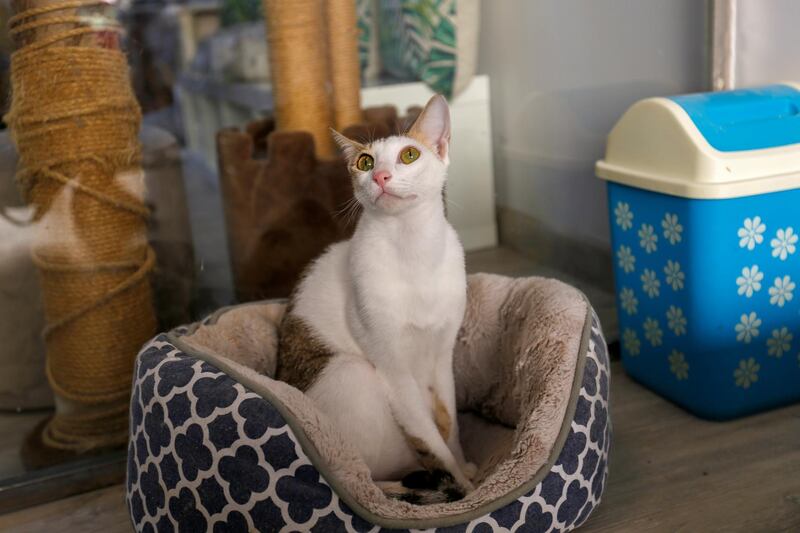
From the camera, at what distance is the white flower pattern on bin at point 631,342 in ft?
5.78

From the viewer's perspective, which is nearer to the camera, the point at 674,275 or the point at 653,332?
the point at 674,275

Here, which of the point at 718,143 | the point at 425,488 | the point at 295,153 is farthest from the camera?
the point at 295,153

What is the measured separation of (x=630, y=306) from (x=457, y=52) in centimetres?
83

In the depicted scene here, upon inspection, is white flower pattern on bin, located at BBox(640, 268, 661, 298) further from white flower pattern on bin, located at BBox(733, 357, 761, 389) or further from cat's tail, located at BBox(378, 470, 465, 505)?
cat's tail, located at BBox(378, 470, 465, 505)

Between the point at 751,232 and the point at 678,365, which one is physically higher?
the point at 751,232

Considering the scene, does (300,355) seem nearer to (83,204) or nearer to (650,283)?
(83,204)

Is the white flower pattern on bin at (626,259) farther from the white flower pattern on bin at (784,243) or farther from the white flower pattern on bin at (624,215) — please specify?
the white flower pattern on bin at (784,243)

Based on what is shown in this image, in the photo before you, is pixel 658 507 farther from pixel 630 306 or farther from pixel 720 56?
pixel 720 56

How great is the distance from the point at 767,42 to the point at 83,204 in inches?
60.5

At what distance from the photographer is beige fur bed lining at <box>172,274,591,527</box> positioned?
3.68 feet

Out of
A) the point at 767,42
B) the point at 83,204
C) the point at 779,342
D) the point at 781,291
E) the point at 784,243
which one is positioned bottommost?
the point at 779,342

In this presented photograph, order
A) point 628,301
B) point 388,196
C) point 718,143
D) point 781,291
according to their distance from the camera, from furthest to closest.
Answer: point 628,301 < point 781,291 < point 718,143 < point 388,196

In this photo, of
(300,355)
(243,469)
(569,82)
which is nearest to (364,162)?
(300,355)

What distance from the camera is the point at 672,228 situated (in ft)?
4.97
